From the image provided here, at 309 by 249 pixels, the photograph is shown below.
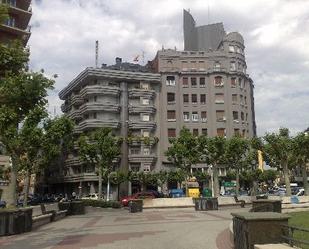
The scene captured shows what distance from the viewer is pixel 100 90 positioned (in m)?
72.1

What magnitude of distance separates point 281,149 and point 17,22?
3592 centimetres

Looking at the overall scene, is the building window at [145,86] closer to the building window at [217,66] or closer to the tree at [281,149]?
the building window at [217,66]

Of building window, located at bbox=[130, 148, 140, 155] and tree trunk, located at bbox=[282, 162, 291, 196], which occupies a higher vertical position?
building window, located at bbox=[130, 148, 140, 155]

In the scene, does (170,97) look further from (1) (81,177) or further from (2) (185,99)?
(1) (81,177)

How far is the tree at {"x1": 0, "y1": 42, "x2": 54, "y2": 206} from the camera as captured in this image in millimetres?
Result: 16984

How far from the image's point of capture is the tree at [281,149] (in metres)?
41.4

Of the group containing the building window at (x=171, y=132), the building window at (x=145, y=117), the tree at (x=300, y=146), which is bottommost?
the tree at (x=300, y=146)

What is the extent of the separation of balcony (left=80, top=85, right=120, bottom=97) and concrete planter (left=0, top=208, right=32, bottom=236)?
52.2 metres

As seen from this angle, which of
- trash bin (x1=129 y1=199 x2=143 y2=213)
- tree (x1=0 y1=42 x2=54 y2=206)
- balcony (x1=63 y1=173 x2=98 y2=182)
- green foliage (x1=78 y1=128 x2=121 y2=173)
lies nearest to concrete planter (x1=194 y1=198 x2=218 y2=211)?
trash bin (x1=129 y1=199 x2=143 y2=213)

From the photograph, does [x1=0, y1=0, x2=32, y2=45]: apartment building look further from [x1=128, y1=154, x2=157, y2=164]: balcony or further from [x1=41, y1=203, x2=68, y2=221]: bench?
[x1=41, y1=203, x2=68, y2=221]: bench

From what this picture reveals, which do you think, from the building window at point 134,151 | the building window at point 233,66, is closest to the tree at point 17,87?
the building window at point 134,151

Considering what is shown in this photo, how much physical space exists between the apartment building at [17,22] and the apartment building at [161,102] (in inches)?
618

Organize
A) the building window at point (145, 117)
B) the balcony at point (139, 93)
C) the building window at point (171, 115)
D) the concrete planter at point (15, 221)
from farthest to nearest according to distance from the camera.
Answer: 1. the building window at point (171, 115)
2. the balcony at point (139, 93)
3. the building window at point (145, 117)
4. the concrete planter at point (15, 221)

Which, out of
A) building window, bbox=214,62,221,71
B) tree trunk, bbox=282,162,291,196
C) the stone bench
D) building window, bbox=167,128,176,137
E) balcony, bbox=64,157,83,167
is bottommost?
the stone bench
